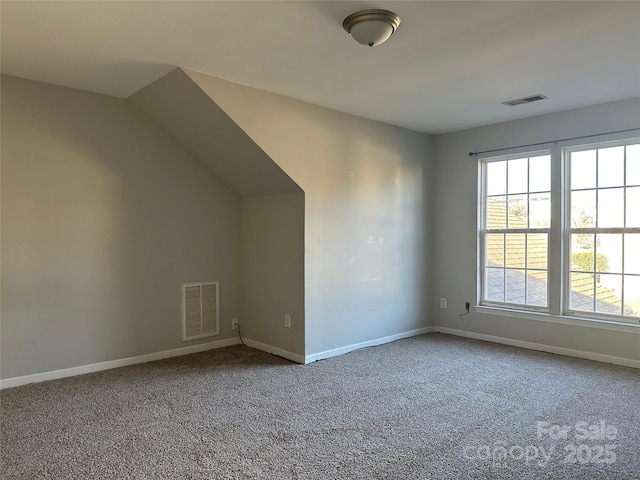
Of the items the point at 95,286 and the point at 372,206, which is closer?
the point at 95,286

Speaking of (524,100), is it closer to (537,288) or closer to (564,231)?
(564,231)

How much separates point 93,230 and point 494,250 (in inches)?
158

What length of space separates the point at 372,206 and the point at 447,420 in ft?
7.87

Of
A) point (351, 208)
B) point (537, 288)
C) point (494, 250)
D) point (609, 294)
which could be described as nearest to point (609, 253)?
point (609, 294)

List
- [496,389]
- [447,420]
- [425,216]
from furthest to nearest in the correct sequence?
[425,216] < [496,389] < [447,420]

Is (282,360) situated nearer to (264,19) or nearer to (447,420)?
(447,420)

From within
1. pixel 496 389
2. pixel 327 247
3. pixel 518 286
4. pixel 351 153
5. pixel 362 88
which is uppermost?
pixel 362 88

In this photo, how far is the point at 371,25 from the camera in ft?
8.02

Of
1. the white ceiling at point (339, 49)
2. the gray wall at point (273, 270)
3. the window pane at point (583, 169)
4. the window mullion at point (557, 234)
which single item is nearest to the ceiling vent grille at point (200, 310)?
the gray wall at point (273, 270)

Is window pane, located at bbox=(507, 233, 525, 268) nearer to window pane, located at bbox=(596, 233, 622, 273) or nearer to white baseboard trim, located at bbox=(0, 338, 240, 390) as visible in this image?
window pane, located at bbox=(596, 233, 622, 273)

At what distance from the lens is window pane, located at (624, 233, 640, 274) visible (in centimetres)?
394

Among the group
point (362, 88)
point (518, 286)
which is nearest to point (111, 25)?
point (362, 88)

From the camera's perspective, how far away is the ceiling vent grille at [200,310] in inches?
169

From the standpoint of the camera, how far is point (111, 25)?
8.36ft
